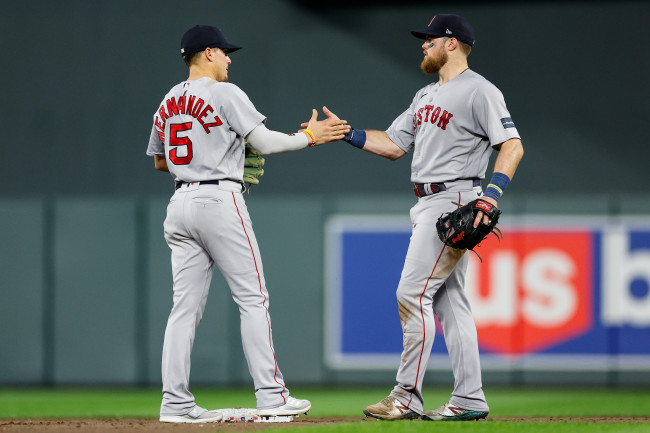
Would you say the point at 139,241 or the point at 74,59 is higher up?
the point at 74,59

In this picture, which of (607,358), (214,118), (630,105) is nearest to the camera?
(214,118)

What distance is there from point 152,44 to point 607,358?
20.0 feet

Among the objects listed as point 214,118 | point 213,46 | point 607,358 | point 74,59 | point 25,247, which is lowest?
point 607,358

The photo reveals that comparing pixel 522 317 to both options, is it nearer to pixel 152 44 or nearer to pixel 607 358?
pixel 607 358

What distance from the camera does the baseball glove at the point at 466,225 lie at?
15.0 ft

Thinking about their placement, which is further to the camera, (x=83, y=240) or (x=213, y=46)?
(x=83, y=240)

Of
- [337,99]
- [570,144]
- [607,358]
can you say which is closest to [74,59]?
[337,99]

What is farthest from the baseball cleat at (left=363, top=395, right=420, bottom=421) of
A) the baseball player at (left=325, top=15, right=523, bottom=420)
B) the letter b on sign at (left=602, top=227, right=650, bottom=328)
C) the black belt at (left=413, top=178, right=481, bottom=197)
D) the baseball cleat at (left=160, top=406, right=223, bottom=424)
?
the letter b on sign at (left=602, top=227, right=650, bottom=328)

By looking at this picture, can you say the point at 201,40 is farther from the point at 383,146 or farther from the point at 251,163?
the point at 383,146

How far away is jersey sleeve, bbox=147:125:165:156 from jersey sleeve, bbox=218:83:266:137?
1.63ft

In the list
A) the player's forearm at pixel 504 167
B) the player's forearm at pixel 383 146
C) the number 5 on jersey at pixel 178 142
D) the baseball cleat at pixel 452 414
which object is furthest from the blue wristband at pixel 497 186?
the number 5 on jersey at pixel 178 142

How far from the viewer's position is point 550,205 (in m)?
8.51

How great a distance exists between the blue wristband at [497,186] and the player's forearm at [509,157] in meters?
0.03

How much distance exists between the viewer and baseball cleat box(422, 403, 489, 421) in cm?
482
